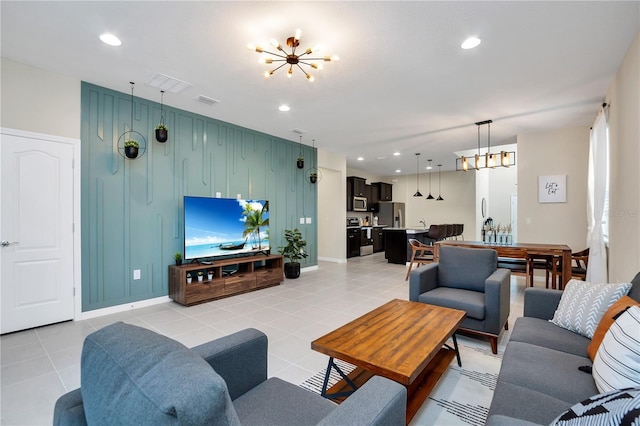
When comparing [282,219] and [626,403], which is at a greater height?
[282,219]

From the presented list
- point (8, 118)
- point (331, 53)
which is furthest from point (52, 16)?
point (331, 53)

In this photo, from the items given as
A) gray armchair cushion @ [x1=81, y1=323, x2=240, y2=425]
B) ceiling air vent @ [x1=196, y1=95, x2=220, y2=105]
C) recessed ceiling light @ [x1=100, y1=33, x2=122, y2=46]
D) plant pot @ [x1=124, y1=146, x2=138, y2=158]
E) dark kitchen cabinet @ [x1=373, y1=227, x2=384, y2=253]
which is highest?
recessed ceiling light @ [x1=100, y1=33, x2=122, y2=46]

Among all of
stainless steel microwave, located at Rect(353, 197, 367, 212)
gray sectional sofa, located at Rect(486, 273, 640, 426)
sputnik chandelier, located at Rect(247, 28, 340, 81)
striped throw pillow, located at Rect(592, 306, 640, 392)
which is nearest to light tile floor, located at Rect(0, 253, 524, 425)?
gray sectional sofa, located at Rect(486, 273, 640, 426)

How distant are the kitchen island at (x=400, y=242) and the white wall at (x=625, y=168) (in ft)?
14.0

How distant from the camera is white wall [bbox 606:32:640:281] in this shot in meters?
2.63

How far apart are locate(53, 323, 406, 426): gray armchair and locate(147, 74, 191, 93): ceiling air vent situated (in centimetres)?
329

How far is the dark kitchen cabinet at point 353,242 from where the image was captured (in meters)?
9.05

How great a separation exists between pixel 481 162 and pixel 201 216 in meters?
4.72

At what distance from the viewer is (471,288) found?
334 centimetres

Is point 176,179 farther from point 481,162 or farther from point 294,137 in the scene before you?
point 481,162

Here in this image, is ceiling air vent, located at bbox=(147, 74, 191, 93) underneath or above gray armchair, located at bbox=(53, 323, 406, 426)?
above

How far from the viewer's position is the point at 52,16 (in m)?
2.43

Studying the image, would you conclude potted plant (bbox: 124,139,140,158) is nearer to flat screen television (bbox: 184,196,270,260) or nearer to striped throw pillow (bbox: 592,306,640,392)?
flat screen television (bbox: 184,196,270,260)

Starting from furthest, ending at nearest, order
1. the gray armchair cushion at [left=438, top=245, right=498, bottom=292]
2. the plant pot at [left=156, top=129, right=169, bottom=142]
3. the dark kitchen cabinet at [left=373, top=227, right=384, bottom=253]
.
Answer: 1. the dark kitchen cabinet at [left=373, top=227, right=384, bottom=253]
2. the plant pot at [left=156, top=129, right=169, bottom=142]
3. the gray armchair cushion at [left=438, top=245, right=498, bottom=292]
